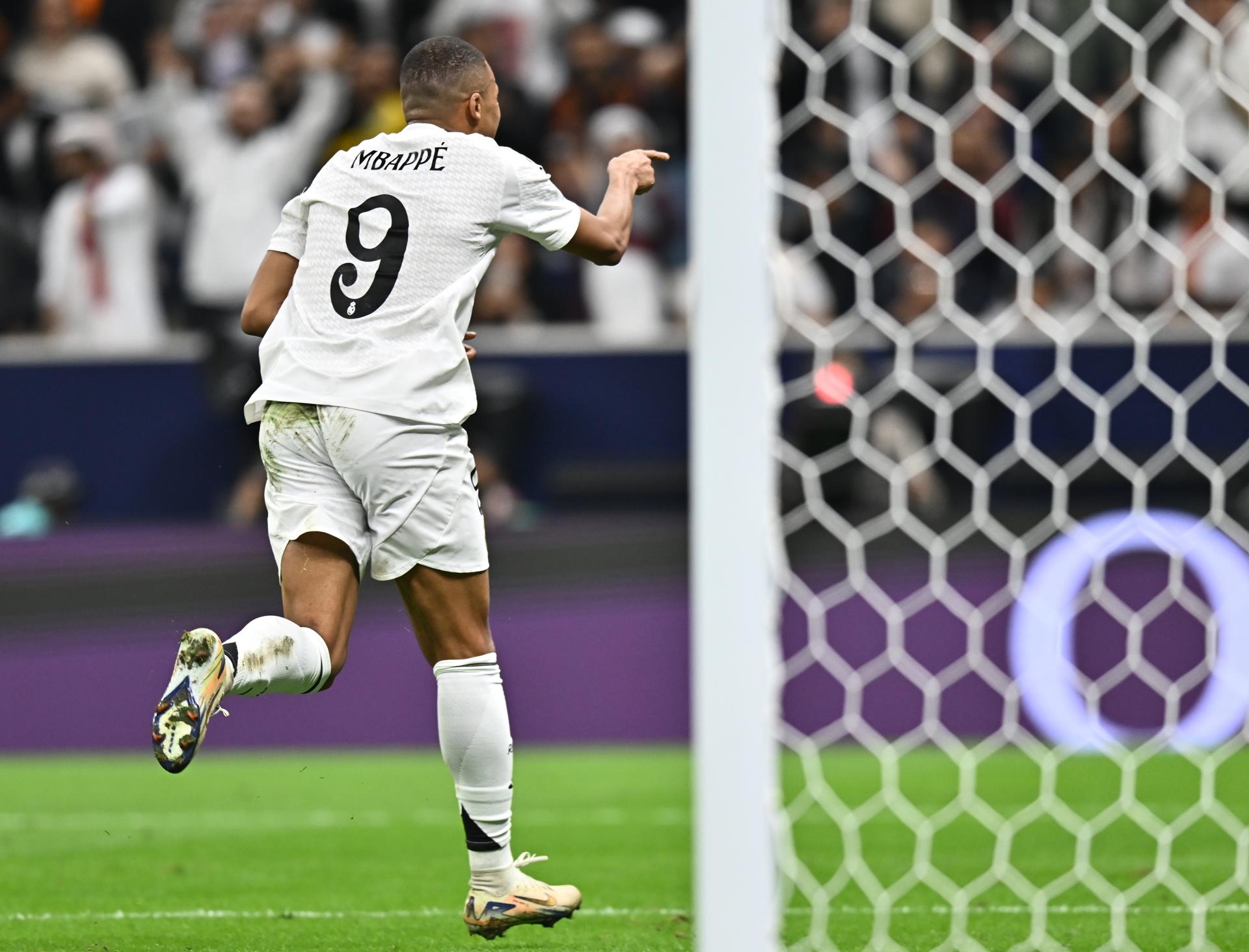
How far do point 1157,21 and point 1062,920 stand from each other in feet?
18.2

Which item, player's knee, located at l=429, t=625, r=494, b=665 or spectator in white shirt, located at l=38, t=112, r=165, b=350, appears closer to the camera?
player's knee, located at l=429, t=625, r=494, b=665

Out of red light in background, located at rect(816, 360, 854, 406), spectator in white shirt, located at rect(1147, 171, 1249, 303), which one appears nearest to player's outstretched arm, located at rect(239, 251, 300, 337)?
red light in background, located at rect(816, 360, 854, 406)

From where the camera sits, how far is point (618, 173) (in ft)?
12.2

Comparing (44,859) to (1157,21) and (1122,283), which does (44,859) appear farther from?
(1157,21)

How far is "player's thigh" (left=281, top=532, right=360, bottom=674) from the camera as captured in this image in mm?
3873

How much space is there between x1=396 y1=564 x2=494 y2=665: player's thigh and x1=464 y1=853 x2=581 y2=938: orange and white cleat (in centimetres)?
50

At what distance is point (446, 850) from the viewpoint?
19.3ft

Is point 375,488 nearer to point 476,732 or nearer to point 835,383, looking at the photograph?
point 476,732

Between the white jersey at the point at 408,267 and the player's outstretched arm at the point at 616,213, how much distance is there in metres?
0.04

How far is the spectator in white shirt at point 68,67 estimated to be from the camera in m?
9.91

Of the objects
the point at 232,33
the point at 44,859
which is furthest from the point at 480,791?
the point at 232,33

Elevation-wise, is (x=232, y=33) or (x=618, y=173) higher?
(x=232, y=33)

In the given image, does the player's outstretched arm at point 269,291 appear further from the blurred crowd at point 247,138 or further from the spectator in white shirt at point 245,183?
the spectator in white shirt at point 245,183

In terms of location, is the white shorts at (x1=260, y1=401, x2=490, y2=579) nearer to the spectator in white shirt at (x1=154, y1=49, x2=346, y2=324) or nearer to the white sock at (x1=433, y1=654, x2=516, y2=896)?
the white sock at (x1=433, y1=654, x2=516, y2=896)
